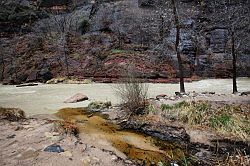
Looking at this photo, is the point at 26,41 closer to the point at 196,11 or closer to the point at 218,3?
the point at 196,11

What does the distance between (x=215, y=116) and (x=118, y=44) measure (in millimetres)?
26362

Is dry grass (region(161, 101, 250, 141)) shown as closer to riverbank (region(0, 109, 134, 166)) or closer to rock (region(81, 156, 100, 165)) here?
riverbank (region(0, 109, 134, 166))

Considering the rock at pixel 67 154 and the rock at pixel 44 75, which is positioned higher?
the rock at pixel 44 75

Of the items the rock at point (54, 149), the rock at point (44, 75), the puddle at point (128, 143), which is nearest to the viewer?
the rock at point (54, 149)

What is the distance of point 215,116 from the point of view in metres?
11.4

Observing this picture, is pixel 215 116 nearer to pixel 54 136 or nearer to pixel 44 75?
pixel 54 136

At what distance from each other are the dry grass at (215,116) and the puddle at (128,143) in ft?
5.40

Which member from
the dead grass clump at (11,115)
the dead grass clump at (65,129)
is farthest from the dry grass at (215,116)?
the dead grass clump at (11,115)

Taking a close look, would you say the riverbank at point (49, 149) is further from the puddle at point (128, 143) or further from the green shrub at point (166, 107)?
the green shrub at point (166, 107)

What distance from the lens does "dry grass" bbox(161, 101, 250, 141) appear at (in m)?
10.5

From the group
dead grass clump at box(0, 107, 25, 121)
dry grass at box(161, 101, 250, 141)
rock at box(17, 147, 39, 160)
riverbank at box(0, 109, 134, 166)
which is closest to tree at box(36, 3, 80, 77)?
dead grass clump at box(0, 107, 25, 121)

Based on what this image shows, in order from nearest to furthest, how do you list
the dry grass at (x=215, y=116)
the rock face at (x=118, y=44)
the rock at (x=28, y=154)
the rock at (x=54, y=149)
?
the rock at (x=28, y=154) < the rock at (x=54, y=149) < the dry grass at (x=215, y=116) < the rock face at (x=118, y=44)

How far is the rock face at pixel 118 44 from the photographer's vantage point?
32.3m

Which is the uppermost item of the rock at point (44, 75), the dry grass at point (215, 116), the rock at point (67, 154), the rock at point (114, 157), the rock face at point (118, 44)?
the rock face at point (118, 44)
